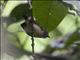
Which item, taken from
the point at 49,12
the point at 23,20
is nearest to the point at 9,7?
the point at 23,20

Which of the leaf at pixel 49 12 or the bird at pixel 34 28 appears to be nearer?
the bird at pixel 34 28

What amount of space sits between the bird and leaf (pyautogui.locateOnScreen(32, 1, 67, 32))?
0.06 meters

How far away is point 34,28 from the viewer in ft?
2.39

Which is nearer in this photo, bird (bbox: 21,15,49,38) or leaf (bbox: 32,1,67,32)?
bird (bbox: 21,15,49,38)

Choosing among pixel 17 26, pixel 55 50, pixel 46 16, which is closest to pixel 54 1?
pixel 46 16

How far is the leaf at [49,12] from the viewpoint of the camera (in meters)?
0.84

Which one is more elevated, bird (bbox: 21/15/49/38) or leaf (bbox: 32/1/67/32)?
leaf (bbox: 32/1/67/32)

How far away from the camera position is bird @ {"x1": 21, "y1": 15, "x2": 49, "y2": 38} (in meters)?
0.74

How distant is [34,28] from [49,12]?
189mm

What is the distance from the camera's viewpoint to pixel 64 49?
49 centimetres

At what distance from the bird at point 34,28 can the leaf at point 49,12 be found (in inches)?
2.4

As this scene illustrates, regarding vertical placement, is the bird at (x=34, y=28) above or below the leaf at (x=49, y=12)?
below

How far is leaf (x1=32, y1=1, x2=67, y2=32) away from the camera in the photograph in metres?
0.84

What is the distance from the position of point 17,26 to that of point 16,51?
4.7 inches
